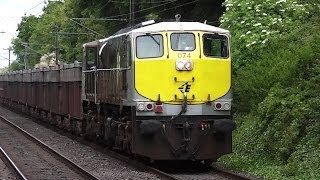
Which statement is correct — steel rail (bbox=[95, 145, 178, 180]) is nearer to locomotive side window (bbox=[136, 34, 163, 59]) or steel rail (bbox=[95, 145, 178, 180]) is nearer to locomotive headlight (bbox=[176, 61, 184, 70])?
locomotive headlight (bbox=[176, 61, 184, 70])

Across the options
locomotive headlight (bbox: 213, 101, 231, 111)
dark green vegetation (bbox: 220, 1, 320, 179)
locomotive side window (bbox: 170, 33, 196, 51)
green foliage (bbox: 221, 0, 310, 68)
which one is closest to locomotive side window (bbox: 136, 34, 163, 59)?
locomotive side window (bbox: 170, 33, 196, 51)

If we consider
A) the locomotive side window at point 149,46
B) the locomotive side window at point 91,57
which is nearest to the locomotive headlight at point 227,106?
the locomotive side window at point 149,46

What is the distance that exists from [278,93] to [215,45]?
239cm

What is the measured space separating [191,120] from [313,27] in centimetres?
532

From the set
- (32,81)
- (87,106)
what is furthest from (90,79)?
(32,81)

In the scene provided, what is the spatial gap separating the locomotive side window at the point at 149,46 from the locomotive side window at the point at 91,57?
16.1 feet

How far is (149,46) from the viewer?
44.7 ft

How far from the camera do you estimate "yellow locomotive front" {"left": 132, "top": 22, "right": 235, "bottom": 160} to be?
13273 mm

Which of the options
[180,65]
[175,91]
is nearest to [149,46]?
[180,65]

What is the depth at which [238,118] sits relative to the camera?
61.8ft

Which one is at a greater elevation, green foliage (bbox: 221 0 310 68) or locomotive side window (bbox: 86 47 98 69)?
green foliage (bbox: 221 0 310 68)

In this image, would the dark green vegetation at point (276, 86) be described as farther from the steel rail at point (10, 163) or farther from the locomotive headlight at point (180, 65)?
the steel rail at point (10, 163)

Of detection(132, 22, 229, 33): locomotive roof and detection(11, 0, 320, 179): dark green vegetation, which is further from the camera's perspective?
detection(132, 22, 229, 33): locomotive roof

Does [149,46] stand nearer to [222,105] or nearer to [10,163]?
[222,105]
